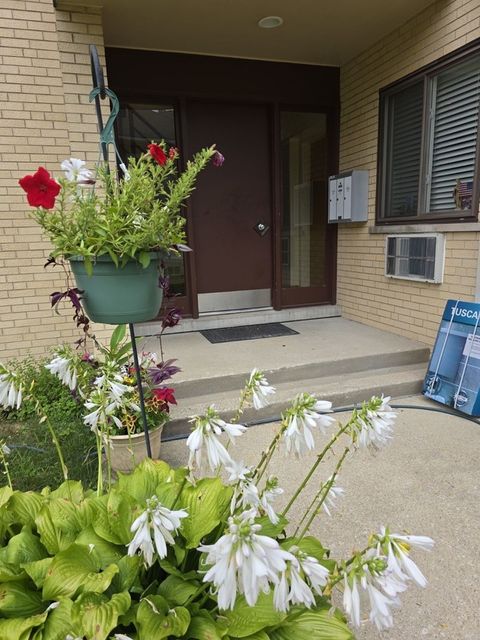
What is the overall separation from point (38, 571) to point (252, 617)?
56cm

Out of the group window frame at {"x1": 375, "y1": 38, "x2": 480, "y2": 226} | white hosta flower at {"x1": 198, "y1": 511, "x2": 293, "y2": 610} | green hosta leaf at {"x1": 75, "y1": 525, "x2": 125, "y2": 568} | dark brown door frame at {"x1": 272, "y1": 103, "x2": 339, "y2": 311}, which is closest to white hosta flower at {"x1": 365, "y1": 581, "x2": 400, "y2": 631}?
white hosta flower at {"x1": 198, "y1": 511, "x2": 293, "y2": 610}

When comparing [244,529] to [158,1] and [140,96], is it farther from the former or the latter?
[140,96]

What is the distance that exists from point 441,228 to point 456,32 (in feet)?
4.58

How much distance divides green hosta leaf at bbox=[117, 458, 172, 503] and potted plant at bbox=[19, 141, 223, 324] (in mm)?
489

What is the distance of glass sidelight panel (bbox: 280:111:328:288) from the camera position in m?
4.62

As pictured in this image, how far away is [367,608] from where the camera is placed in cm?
140

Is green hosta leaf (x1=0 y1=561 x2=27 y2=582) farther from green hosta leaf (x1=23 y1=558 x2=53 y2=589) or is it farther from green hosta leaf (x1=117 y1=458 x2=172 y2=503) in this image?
green hosta leaf (x1=117 y1=458 x2=172 y2=503)

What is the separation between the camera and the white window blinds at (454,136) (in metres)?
3.19

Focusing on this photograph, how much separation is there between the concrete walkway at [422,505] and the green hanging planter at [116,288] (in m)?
1.19

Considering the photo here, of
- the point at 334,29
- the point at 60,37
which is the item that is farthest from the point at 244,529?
the point at 334,29

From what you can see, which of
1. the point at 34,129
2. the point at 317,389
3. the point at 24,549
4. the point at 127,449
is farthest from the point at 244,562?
the point at 34,129

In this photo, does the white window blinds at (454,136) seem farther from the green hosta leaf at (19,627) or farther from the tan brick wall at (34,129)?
the green hosta leaf at (19,627)

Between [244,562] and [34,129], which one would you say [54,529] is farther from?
[34,129]

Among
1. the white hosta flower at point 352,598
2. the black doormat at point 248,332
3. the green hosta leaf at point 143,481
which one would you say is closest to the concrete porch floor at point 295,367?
the black doormat at point 248,332
